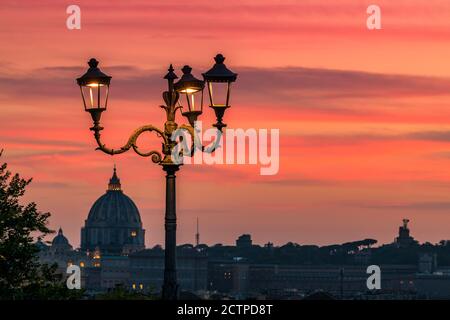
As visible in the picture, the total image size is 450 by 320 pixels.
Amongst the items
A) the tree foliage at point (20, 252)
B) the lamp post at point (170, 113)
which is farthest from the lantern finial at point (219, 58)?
the tree foliage at point (20, 252)

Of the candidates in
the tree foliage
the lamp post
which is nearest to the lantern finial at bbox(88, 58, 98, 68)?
the lamp post

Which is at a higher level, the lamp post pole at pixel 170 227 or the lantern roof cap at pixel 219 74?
the lantern roof cap at pixel 219 74

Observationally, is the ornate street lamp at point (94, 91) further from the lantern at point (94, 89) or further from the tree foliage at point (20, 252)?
the tree foliage at point (20, 252)

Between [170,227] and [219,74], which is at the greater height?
[219,74]

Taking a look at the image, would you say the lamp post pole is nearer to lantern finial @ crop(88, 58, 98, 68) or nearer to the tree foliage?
lantern finial @ crop(88, 58, 98, 68)

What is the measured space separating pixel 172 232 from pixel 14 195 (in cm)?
1768

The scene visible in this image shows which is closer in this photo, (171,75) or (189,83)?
(189,83)

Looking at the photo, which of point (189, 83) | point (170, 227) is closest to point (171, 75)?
point (189, 83)

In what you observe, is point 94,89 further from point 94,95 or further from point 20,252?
point 20,252

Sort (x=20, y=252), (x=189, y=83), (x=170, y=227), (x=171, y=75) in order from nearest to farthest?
(x=170, y=227)
(x=189, y=83)
(x=171, y=75)
(x=20, y=252)

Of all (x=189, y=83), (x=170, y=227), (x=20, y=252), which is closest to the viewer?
(x=170, y=227)

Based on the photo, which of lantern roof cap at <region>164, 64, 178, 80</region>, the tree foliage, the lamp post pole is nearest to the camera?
the lamp post pole
